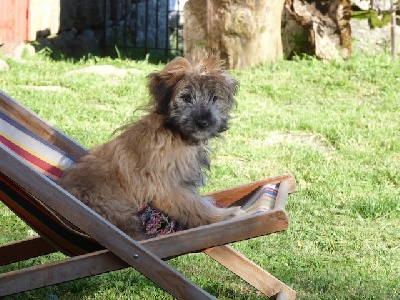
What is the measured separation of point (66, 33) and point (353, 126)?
6.50 metres

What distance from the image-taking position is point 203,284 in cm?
542

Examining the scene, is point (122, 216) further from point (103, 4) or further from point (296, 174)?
point (103, 4)

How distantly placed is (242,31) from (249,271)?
23.3ft

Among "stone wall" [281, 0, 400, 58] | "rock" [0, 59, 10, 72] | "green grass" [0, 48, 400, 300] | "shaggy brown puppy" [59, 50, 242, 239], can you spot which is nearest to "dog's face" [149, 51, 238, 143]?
"shaggy brown puppy" [59, 50, 242, 239]

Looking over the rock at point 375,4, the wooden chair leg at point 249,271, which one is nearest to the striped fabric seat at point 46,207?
the wooden chair leg at point 249,271

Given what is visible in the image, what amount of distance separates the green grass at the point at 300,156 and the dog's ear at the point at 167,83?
3.02 ft

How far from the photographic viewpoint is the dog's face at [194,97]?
461cm

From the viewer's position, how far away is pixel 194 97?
15.2 ft

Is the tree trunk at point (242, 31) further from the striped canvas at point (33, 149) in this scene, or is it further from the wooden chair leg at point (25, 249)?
the wooden chair leg at point (25, 249)

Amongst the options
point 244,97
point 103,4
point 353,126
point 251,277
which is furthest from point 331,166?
point 103,4

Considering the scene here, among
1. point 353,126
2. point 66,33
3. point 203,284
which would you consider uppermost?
point 66,33

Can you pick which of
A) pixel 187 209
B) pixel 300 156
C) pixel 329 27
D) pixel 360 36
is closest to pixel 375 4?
pixel 360 36

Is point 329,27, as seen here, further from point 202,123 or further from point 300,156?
point 202,123

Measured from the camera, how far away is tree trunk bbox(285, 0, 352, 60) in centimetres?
1201
